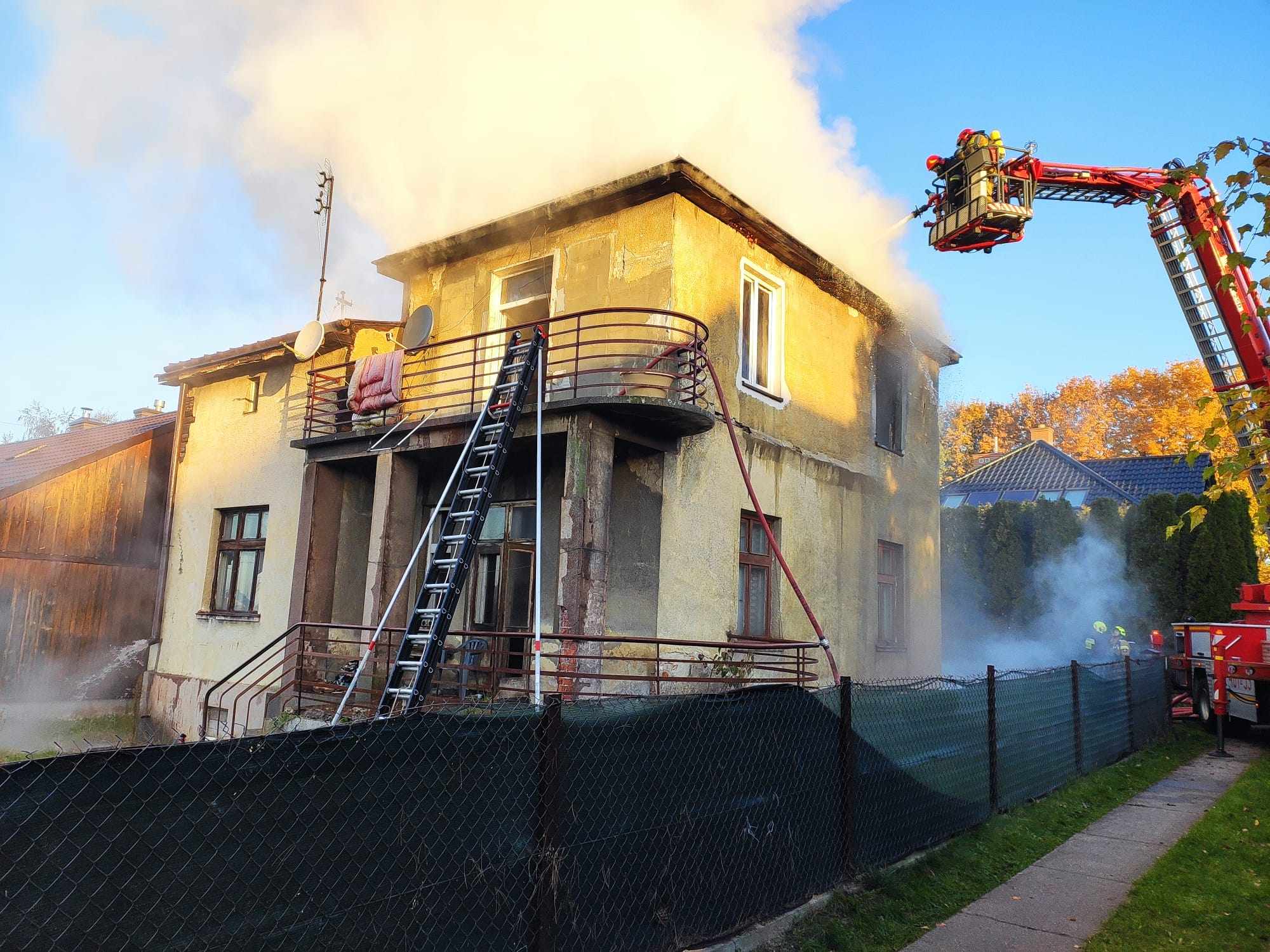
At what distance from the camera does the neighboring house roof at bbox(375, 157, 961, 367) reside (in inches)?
440

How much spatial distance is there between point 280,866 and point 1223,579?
20.8 meters

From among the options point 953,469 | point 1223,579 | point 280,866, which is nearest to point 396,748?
point 280,866

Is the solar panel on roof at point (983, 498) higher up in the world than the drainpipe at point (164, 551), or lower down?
higher up

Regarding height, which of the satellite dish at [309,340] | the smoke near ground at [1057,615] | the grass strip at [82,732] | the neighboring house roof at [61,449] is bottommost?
the grass strip at [82,732]

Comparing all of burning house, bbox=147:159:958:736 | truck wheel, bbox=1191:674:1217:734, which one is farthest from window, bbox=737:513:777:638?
truck wheel, bbox=1191:674:1217:734

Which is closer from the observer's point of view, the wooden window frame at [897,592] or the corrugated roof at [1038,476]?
the wooden window frame at [897,592]

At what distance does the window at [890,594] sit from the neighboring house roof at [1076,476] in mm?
15825

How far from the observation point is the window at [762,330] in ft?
40.9

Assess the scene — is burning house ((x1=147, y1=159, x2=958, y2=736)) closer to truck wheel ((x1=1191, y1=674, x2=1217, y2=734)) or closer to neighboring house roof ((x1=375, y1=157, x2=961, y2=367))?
neighboring house roof ((x1=375, y1=157, x2=961, y2=367))

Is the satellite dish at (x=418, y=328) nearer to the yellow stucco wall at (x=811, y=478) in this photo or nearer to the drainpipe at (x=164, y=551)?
the yellow stucco wall at (x=811, y=478)

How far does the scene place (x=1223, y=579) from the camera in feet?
61.6

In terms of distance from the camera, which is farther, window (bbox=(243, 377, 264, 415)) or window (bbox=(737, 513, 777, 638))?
window (bbox=(243, 377, 264, 415))

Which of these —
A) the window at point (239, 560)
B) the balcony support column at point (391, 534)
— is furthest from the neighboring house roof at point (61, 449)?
the balcony support column at point (391, 534)

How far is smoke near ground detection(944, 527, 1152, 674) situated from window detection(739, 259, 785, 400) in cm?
1065
